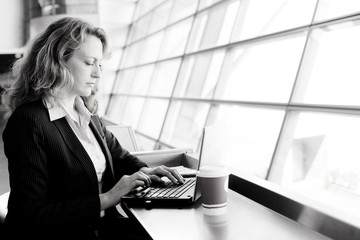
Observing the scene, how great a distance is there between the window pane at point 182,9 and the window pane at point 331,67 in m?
3.05

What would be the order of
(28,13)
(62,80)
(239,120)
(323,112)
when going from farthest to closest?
(28,13) < (239,120) < (323,112) < (62,80)

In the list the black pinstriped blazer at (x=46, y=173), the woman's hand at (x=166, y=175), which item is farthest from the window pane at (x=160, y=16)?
the black pinstriped blazer at (x=46, y=173)

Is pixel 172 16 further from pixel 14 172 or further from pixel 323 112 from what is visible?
pixel 14 172

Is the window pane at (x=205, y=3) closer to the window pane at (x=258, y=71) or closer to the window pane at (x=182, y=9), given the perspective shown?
the window pane at (x=182, y=9)

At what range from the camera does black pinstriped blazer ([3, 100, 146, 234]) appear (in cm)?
126

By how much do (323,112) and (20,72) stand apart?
6.49ft

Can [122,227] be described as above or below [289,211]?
below

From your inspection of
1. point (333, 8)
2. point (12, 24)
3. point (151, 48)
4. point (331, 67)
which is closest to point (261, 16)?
point (331, 67)

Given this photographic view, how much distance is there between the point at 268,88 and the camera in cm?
446

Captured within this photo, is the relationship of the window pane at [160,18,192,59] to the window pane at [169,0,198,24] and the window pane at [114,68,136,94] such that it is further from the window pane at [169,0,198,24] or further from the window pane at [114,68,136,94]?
the window pane at [114,68,136,94]

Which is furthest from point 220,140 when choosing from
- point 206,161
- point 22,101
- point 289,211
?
point 22,101

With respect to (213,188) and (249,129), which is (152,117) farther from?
(213,188)

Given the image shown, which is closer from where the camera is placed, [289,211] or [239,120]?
[289,211]

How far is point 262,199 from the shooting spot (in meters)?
1.36
